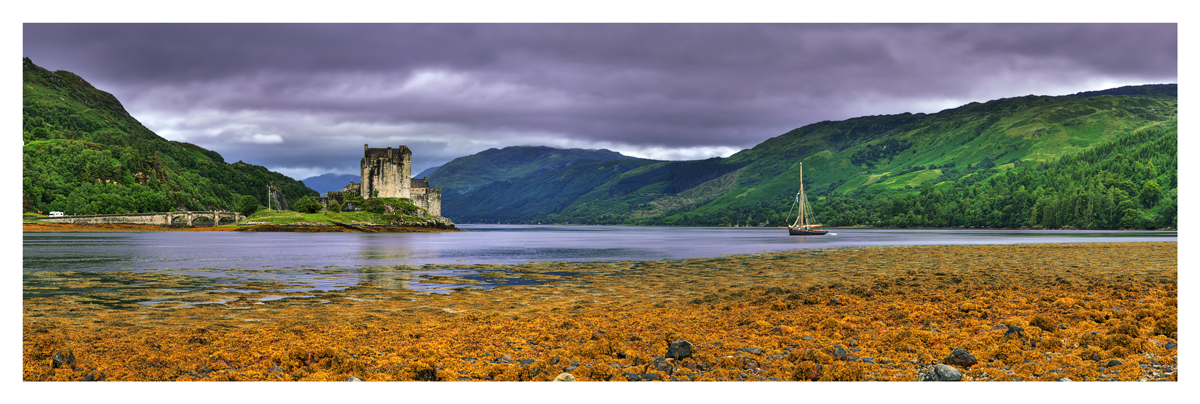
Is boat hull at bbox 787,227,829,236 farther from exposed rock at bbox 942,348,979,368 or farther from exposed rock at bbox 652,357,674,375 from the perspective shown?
exposed rock at bbox 652,357,674,375

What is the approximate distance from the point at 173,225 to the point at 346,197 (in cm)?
3850

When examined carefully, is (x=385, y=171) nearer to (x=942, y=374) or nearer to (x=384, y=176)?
(x=384, y=176)

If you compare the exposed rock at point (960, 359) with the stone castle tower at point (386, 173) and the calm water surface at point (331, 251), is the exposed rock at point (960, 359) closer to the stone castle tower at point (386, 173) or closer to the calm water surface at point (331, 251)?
the calm water surface at point (331, 251)

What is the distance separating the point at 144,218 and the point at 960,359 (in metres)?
179

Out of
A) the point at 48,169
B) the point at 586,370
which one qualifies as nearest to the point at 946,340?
the point at 586,370

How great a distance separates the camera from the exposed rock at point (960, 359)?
1005 cm

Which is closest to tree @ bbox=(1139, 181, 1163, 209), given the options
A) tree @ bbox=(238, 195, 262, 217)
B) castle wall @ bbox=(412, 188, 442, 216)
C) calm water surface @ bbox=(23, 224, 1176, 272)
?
calm water surface @ bbox=(23, 224, 1176, 272)

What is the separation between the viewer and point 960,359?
1010 cm

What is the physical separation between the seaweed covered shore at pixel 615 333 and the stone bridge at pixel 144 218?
147 meters

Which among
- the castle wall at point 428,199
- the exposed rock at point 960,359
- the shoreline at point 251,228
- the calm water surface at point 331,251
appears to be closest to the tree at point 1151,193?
the calm water surface at point 331,251

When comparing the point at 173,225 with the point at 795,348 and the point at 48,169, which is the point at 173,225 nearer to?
the point at 48,169

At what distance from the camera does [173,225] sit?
15312 centimetres

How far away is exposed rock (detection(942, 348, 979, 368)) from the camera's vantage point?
10.0 m

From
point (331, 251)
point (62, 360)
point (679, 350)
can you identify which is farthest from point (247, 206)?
point (679, 350)
